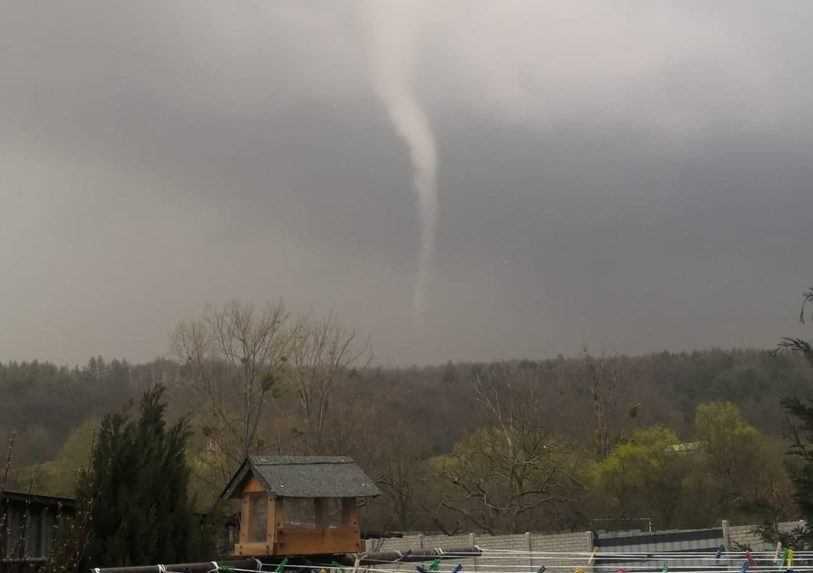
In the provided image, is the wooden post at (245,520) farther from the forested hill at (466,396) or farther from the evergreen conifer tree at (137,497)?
the forested hill at (466,396)

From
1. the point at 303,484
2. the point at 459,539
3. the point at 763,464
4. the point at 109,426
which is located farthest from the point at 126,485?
the point at 763,464

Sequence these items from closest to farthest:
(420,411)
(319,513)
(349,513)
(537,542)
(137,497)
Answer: (137,497), (319,513), (349,513), (537,542), (420,411)

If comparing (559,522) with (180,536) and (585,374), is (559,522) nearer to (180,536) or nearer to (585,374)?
(585,374)

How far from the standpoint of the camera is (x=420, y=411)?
71.4m

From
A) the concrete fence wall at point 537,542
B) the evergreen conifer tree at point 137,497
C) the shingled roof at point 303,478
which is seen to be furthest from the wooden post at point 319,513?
the evergreen conifer tree at point 137,497

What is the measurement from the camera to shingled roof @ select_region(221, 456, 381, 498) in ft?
67.3

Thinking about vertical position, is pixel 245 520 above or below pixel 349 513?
below

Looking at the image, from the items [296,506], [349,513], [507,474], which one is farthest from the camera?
[507,474]

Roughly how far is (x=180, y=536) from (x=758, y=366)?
7069 centimetres

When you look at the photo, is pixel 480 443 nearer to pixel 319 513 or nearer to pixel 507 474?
pixel 507 474

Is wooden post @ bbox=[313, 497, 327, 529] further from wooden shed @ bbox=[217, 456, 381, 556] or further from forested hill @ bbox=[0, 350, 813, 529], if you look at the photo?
forested hill @ bbox=[0, 350, 813, 529]

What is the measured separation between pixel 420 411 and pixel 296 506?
51.2m

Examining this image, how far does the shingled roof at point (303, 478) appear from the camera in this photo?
807 inches

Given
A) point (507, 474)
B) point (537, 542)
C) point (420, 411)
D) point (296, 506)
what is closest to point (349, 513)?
point (296, 506)
